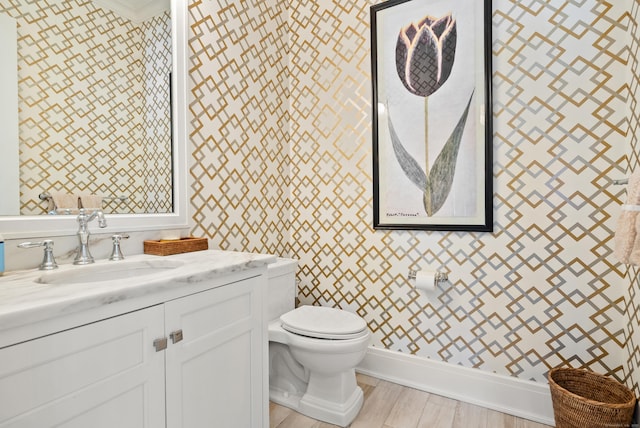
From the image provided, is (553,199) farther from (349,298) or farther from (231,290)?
(231,290)

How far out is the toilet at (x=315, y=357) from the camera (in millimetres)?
1722

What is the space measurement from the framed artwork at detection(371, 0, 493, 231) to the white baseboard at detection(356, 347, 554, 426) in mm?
846

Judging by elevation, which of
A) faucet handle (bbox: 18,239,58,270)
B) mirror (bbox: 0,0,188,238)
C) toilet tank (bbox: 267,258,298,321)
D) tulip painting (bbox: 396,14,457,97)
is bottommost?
toilet tank (bbox: 267,258,298,321)

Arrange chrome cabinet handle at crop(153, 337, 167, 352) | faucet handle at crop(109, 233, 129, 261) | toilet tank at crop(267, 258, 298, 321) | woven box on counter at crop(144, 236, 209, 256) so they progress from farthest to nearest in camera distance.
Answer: toilet tank at crop(267, 258, 298, 321)
woven box on counter at crop(144, 236, 209, 256)
faucet handle at crop(109, 233, 129, 261)
chrome cabinet handle at crop(153, 337, 167, 352)

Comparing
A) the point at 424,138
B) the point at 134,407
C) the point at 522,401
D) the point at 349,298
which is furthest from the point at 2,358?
the point at 522,401

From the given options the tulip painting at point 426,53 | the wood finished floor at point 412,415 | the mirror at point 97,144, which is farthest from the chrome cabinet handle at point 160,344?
the tulip painting at point 426,53

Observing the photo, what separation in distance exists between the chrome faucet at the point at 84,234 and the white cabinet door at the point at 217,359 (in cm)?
54

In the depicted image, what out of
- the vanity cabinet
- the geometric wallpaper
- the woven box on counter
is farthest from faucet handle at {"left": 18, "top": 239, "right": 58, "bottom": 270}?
the geometric wallpaper

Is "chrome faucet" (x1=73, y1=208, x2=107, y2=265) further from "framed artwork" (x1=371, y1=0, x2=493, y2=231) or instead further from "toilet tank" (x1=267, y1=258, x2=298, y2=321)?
"framed artwork" (x1=371, y1=0, x2=493, y2=231)

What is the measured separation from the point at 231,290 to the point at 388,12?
197cm

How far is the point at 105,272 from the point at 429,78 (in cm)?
200

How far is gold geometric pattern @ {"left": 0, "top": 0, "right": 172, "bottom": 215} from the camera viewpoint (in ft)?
4.29

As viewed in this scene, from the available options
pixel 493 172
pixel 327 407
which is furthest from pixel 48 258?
pixel 493 172

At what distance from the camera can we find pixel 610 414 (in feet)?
4.50
